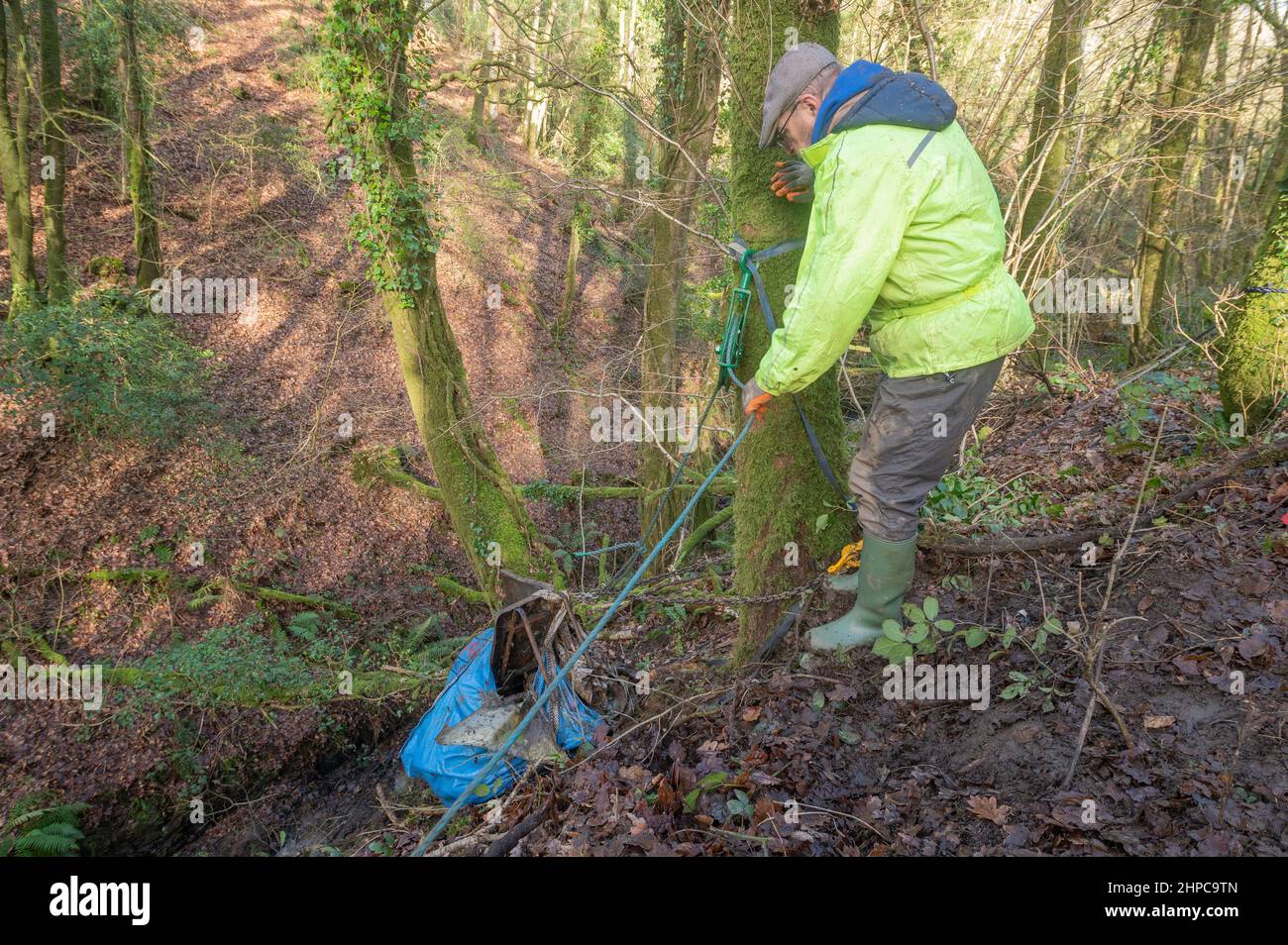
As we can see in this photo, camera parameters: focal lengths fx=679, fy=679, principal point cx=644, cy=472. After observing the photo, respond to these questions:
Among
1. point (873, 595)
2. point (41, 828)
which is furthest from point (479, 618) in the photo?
point (873, 595)

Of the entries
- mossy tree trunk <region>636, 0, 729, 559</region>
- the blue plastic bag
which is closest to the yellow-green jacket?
the blue plastic bag

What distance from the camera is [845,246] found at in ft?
7.57

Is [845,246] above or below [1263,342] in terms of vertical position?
above

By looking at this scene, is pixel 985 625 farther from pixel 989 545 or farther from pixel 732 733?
pixel 732 733

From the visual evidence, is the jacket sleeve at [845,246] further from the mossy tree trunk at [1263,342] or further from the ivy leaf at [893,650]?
the mossy tree trunk at [1263,342]

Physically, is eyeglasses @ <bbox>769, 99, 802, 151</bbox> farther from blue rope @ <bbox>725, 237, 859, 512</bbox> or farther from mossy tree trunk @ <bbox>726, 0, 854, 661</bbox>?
blue rope @ <bbox>725, 237, 859, 512</bbox>

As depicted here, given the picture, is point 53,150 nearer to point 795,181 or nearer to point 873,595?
point 795,181

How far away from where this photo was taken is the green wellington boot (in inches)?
111

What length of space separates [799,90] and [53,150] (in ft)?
35.7

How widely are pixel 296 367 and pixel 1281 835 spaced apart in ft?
40.7

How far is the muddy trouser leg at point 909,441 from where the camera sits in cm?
262

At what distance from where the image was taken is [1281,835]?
6.04ft
